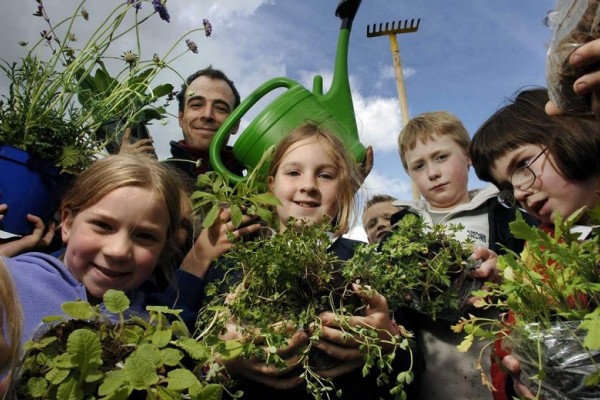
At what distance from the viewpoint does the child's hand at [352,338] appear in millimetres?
935

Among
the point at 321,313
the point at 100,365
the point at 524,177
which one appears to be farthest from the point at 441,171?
the point at 100,365

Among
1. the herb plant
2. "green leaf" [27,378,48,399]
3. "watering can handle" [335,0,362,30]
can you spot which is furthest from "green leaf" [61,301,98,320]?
"watering can handle" [335,0,362,30]

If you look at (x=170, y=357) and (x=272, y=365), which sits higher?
(x=170, y=357)

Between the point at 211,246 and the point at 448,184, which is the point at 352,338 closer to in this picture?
the point at 211,246

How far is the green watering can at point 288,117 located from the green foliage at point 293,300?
1.97 feet

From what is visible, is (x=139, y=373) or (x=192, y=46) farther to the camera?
(x=192, y=46)

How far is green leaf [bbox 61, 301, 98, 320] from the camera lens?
0.73 m

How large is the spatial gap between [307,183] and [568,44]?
3.16 ft

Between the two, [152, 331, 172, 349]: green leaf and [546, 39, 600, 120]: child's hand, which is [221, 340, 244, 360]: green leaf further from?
[546, 39, 600, 120]: child's hand

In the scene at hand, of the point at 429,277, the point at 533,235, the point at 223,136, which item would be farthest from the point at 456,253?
the point at 223,136

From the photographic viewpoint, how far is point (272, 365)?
0.97m

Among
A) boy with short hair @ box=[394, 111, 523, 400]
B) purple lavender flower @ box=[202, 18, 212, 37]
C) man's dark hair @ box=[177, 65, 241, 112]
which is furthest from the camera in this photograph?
man's dark hair @ box=[177, 65, 241, 112]

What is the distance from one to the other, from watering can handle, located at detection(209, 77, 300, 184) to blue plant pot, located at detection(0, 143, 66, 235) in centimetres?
51

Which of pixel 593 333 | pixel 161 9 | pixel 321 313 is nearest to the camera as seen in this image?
pixel 593 333
